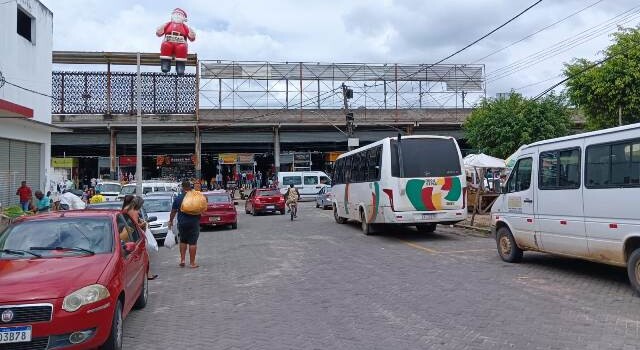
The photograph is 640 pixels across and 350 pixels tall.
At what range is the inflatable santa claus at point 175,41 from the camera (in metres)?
18.1

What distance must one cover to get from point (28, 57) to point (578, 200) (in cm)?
2073

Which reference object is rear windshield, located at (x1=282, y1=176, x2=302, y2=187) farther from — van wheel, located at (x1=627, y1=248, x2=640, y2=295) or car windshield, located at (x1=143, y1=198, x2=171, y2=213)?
van wheel, located at (x1=627, y1=248, x2=640, y2=295)

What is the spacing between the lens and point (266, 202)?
30.1m

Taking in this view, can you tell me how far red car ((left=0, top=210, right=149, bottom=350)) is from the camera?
16.5ft

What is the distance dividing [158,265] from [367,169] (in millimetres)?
7678

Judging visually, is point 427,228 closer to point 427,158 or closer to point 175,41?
point 427,158

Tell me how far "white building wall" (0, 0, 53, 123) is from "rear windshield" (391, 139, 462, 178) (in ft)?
46.5

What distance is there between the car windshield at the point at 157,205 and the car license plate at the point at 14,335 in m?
13.8

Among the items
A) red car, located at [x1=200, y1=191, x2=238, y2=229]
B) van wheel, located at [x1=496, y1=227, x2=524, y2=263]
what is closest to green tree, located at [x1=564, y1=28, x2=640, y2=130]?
van wheel, located at [x1=496, y1=227, x2=524, y2=263]

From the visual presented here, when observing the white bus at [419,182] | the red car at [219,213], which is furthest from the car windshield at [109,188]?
the white bus at [419,182]

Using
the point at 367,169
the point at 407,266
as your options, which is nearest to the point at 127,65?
the point at 367,169

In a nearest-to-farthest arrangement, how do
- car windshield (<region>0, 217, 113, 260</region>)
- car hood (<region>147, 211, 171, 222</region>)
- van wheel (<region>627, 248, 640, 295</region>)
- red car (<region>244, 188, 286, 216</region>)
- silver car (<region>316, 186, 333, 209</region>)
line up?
car windshield (<region>0, 217, 113, 260</region>) → van wheel (<region>627, 248, 640, 295</region>) → car hood (<region>147, 211, 171, 222</region>) → red car (<region>244, 188, 286, 216</region>) → silver car (<region>316, 186, 333, 209</region>)

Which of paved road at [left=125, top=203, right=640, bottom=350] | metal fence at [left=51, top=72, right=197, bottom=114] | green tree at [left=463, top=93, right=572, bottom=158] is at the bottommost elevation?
paved road at [left=125, top=203, right=640, bottom=350]

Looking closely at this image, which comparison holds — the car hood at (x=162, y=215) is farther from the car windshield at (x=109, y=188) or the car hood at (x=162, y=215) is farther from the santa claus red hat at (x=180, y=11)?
the car windshield at (x=109, y=188)
